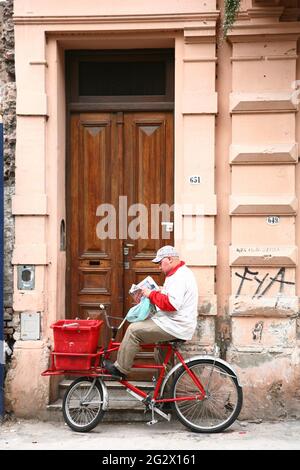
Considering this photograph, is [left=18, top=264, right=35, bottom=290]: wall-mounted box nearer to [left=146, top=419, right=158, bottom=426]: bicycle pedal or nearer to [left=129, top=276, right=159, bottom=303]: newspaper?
[left=129, top=276, right=159, bottom=303]: newspaper

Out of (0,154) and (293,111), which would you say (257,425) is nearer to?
(293,111)

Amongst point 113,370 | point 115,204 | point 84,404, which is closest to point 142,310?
point 113,370

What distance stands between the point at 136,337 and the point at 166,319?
0.33 meters

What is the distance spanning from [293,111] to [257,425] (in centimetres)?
323

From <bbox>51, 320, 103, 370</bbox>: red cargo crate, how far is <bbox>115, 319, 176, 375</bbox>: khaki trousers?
0.30 meters

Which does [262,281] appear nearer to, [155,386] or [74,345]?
[155,386]

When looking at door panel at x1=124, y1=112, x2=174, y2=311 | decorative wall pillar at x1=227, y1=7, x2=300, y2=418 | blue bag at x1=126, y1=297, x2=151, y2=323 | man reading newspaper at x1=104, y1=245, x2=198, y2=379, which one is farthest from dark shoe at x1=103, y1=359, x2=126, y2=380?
decorative wall pillar at x1=227, y1=7, x2=300, y2=418

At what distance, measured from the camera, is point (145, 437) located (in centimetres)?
637

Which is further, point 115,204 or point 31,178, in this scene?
point 115,204

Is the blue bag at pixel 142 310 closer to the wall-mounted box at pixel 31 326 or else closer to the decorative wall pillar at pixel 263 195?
the decorative wall pillar at pixel 263 195

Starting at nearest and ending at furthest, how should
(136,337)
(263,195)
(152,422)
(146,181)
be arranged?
(136,337)
(152,422)
(263,195)
(146,181)

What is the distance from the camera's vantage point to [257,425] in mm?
6770

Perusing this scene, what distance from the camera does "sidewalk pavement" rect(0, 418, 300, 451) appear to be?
19.9ft

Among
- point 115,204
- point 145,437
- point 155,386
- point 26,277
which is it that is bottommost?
point 145,437
